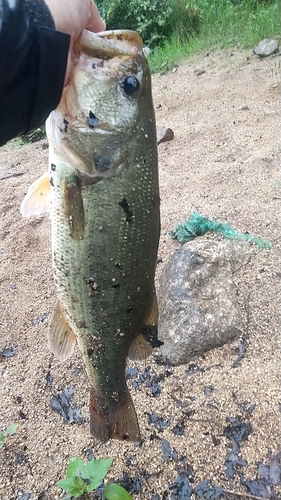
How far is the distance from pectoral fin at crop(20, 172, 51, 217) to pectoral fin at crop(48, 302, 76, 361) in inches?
14.9

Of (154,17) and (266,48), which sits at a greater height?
(266,48)

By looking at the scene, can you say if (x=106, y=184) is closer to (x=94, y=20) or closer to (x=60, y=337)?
(x=94, y=20)

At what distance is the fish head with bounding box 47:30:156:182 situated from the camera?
1.60m

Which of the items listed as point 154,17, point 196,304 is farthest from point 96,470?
point 154,17

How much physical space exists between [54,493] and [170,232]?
6.21 feet

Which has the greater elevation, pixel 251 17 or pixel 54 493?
pixel 54 493

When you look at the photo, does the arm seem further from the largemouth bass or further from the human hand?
the largemouth bass

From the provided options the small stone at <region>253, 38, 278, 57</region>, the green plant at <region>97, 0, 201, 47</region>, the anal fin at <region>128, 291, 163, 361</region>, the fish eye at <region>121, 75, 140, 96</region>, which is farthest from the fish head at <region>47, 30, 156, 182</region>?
the green plant at <region>97, 0, 201, 47</region>

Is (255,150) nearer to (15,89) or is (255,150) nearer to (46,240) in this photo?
(46,240)

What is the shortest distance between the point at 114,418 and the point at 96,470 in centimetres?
23

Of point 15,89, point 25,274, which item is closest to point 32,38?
point 15,89

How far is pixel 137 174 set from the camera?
1.65 metres

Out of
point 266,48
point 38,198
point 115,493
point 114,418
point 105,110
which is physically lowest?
point 266,48

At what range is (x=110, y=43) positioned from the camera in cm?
158
